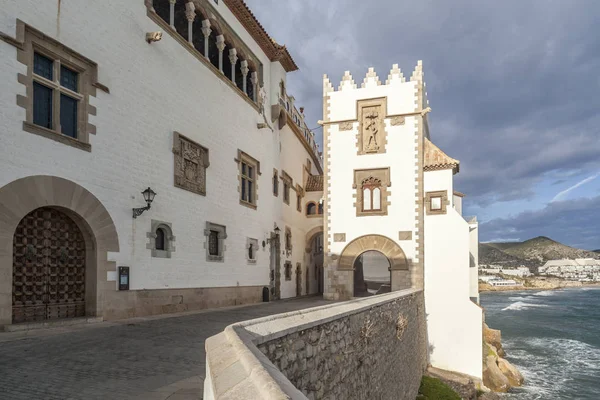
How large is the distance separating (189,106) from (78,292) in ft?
23.9

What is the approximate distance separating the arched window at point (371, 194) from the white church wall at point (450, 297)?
2.52 meters

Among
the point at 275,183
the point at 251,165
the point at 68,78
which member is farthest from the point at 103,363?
the point at 275,183

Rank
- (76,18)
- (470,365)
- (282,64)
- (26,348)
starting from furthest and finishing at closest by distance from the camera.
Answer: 1. (282,64)
2. (470,365)
3. (76,18)
4. (26,348)

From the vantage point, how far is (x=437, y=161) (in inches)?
816

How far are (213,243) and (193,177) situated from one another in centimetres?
293

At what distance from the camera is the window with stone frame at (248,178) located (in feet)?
61.8

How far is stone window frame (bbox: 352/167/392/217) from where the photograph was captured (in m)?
21.2

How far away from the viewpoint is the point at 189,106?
15.1 meters

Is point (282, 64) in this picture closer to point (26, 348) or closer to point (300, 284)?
point (300, 284)

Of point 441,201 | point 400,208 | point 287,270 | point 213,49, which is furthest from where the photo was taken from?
point 287,270

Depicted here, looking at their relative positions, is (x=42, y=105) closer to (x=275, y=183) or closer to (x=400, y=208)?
(x=275, y=183)

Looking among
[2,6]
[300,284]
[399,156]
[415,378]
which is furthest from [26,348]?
[300,284]

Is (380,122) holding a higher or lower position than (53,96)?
higher

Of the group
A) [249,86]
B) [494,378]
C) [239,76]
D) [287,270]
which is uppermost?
[239,76]
